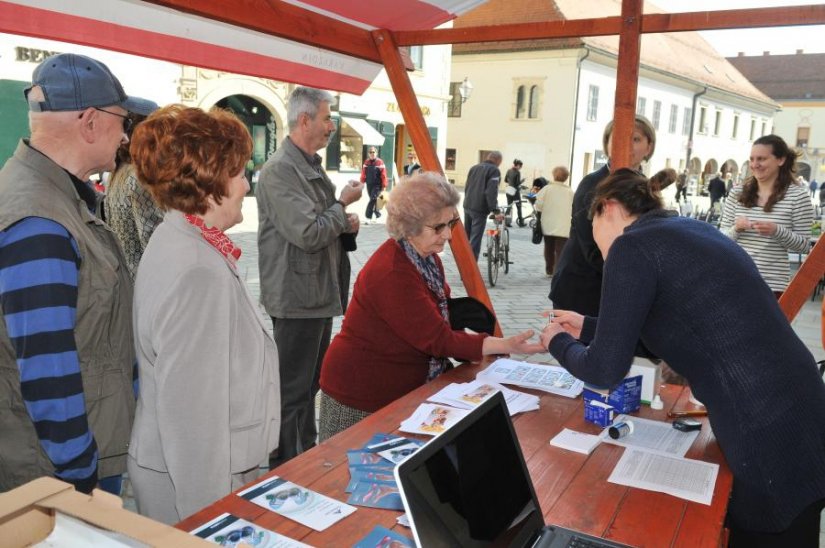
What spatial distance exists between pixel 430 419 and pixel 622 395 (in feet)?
2.41

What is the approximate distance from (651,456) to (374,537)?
98cm

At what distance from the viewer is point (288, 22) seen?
3.16 meters

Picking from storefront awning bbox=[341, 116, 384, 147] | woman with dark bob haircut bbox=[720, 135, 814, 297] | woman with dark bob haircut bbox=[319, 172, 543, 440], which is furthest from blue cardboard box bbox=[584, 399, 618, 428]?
storefront awning bbox=[341, 116, 384, 147]

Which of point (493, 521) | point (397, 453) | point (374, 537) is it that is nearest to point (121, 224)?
point (397, 453)

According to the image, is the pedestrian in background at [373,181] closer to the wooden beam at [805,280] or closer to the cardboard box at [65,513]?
the wooden beam at [805,280]

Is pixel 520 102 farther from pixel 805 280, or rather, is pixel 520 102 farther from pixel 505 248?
pixel 805 280

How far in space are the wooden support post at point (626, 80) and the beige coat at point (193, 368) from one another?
7.46 feet

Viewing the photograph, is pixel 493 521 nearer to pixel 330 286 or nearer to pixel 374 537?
pixel 374 537

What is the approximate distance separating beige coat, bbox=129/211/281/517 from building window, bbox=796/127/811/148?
6684cm

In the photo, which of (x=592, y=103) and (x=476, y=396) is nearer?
(x=476, y=396)

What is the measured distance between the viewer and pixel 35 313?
153cm

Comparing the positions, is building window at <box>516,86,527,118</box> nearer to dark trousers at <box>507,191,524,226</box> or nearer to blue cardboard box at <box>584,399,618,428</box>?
dark trousers at <box>507,191,524,226</box>

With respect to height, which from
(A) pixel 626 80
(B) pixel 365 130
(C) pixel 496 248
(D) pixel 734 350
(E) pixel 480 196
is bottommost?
(C) pixel 496 248

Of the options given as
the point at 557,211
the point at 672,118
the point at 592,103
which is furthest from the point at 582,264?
the point at 672,118
